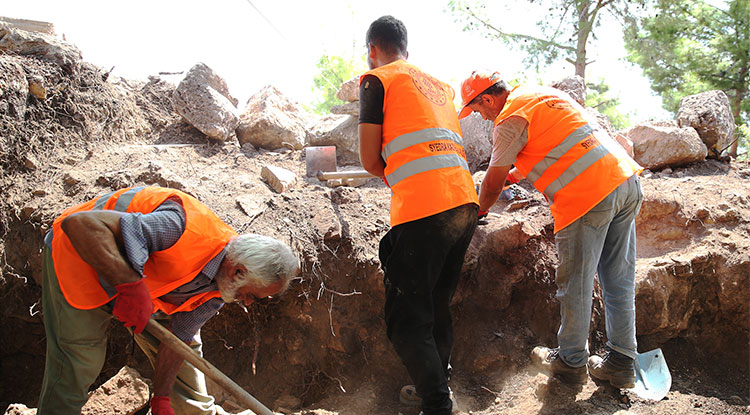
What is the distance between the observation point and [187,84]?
14.7 ft

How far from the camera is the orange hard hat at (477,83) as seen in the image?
2.52 metres

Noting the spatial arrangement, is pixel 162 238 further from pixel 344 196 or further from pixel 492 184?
pixel 344 196

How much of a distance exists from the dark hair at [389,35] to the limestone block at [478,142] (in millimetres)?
2239

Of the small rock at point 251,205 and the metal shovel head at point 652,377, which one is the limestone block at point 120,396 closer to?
the small rock at point 251,205

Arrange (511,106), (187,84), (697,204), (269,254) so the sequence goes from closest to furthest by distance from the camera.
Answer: (269,254) < (511,106) < (697,204) < (187,84)

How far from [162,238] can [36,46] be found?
3531 mm

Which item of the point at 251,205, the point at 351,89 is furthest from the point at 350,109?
the point at 251,205

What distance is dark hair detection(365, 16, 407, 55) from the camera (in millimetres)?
2398

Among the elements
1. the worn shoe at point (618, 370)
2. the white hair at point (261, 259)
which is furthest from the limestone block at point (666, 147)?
the white hair at point (261, 259)

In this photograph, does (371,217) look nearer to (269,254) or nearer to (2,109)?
(269,254)

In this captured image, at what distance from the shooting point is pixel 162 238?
1832 mm

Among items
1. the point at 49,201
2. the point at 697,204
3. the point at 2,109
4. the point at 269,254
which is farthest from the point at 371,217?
the point at 2,109

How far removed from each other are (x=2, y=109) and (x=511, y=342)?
4300 millimetres

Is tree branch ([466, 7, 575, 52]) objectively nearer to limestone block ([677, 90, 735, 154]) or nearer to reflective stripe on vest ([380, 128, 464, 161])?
limestone block ([677, 90, 735, 154])
